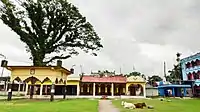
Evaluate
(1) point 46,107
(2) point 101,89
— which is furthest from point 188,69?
(1) point 46,107

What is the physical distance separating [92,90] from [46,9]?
67.4ft

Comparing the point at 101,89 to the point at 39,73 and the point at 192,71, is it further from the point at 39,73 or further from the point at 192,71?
the point at 39,73

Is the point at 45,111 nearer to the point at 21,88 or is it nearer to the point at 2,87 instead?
the point at 21,88

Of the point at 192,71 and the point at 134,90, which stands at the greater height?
the point at 192,71

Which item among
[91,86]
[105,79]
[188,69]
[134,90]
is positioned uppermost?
[188,69]

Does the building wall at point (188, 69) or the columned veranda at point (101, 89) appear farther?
the columned veranda at point (101, 89)

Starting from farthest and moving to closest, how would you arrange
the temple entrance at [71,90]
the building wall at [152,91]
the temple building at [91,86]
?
the building wall at [152,91] → the temple entrance at [71,90] → the temple building at [91,86]

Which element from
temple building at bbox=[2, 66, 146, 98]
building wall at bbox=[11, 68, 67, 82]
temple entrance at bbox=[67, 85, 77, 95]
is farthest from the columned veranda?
building wall at bbox=[11, 68, 67, 82]

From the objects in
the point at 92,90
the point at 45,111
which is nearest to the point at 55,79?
the point at 45,111

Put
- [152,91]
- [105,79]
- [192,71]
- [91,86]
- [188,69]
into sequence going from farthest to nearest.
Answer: [152,91], [188,69], [91,86], [192,71], [105,79]

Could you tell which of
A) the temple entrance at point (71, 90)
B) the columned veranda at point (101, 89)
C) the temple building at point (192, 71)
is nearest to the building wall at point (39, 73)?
the temple entrance at point (71, 90)

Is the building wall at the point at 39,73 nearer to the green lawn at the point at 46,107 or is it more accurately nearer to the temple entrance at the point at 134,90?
the green lawn at the point at 46,107

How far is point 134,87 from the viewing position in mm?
50000

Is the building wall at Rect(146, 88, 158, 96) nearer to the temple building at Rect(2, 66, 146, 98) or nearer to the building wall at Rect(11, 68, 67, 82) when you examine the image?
the temple building at Rect(2, 66, 146, 98)
